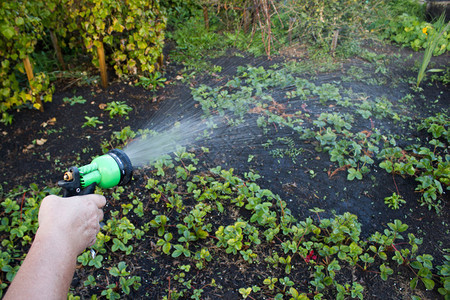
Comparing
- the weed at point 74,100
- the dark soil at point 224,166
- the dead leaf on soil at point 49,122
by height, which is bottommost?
the dark soil at point 224,166

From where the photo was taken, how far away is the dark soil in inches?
79.8

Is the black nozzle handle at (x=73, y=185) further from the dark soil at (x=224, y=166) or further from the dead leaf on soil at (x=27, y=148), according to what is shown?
the dead leaf on soil at (x=27, y=148)

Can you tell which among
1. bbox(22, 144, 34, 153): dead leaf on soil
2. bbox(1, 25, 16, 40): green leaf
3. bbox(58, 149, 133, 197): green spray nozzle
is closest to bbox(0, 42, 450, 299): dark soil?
bbox(22, 144, 34, 153): dead leaf on soil

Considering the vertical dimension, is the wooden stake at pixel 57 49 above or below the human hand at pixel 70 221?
above

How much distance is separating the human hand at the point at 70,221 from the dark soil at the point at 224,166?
2.17 ft

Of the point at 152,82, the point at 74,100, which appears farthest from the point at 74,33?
the point at 152,82

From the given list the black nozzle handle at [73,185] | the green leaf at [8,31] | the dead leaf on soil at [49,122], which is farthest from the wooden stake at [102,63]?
the black nozzle handle at [73,185]

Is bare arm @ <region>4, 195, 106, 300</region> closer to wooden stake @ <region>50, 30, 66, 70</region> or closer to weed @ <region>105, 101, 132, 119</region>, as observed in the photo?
weed @ <region>105, 101, 132, 119</region>

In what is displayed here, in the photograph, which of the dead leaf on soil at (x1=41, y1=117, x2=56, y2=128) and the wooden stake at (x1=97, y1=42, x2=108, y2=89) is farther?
the wooden stake at (x1=97, y1=42, x2=108, y2=89)

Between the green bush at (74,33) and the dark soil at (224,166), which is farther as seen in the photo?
the green bush at (74,33)

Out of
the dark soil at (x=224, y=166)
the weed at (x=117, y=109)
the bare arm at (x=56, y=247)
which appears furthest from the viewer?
the weed at (x=117, y=109)

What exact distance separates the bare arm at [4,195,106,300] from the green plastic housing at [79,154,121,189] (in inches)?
6.0

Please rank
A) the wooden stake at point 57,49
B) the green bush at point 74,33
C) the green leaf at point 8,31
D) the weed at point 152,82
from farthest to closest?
the weed at point 152,82
the wooden stake at point 57,49
the green bush at point 74,33
the green leaf at point 8,31

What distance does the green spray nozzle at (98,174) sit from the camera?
1632 mm
